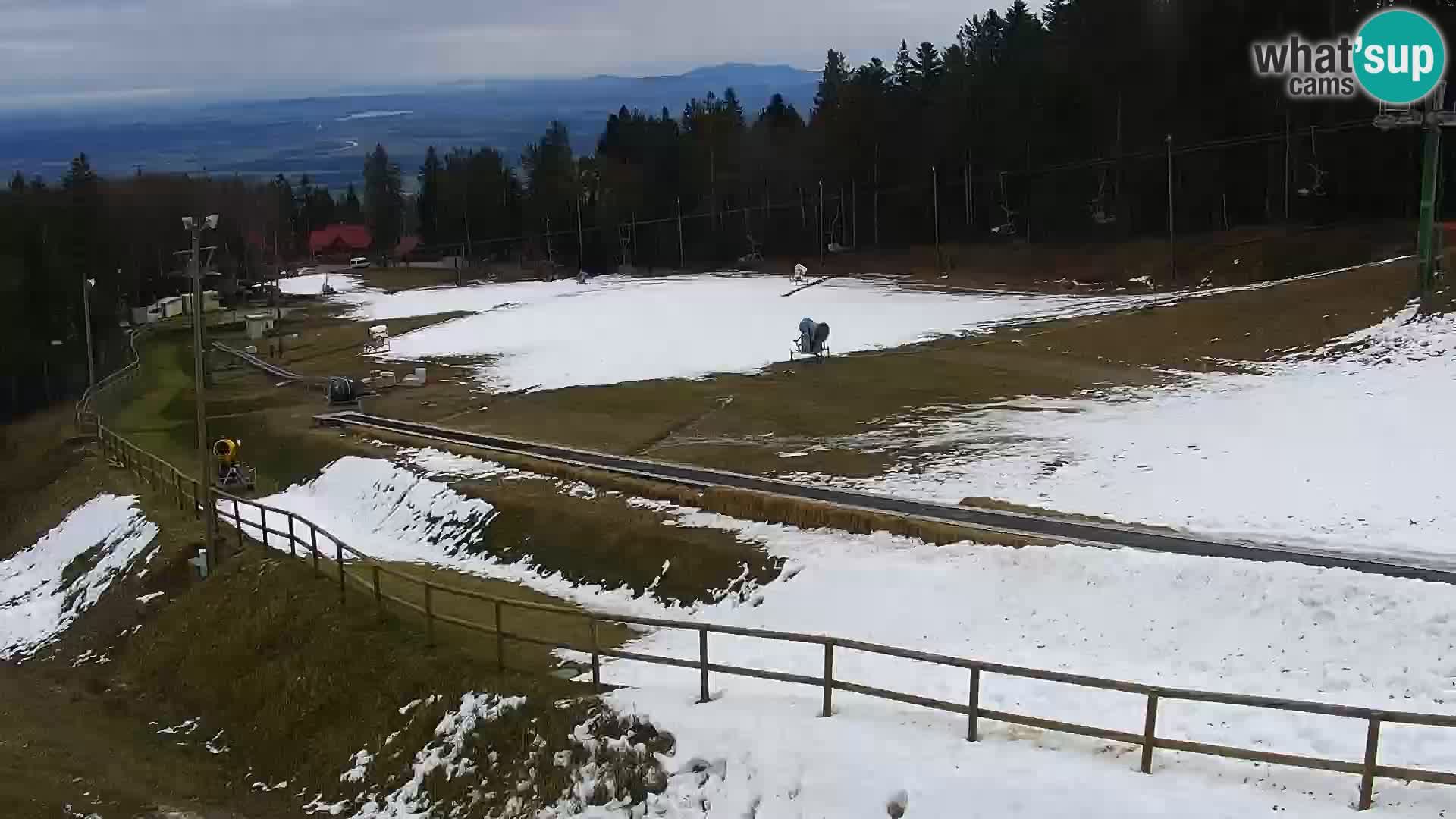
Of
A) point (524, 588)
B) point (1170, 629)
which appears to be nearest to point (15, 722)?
point (524, 588)

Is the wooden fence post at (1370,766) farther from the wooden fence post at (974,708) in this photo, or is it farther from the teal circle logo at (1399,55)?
the teal circle logo at (1399,55)

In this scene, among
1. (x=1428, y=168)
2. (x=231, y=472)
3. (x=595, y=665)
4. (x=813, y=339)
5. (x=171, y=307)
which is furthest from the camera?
(x=171, y=307)

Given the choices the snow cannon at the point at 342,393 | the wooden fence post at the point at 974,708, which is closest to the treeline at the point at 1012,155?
the snow cannon at the point at 342,393

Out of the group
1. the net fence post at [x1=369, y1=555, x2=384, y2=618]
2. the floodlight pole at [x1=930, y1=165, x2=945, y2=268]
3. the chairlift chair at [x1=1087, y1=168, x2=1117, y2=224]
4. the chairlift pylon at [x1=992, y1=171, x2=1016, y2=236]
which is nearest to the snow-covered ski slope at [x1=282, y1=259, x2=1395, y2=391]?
the floodlight pole at [x1=930, y1=165, x2=945, y2=268]

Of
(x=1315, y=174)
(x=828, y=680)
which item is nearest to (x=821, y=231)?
(x=1315, y=174)

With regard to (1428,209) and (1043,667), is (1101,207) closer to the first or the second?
(1428,209)

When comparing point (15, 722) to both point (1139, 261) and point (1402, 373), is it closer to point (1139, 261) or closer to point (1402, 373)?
point (1402, 373)

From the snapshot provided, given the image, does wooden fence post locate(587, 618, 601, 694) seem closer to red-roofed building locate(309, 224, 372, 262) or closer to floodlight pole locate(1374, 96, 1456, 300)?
floodlight pole locate(1374, 96, 1456, 300)
